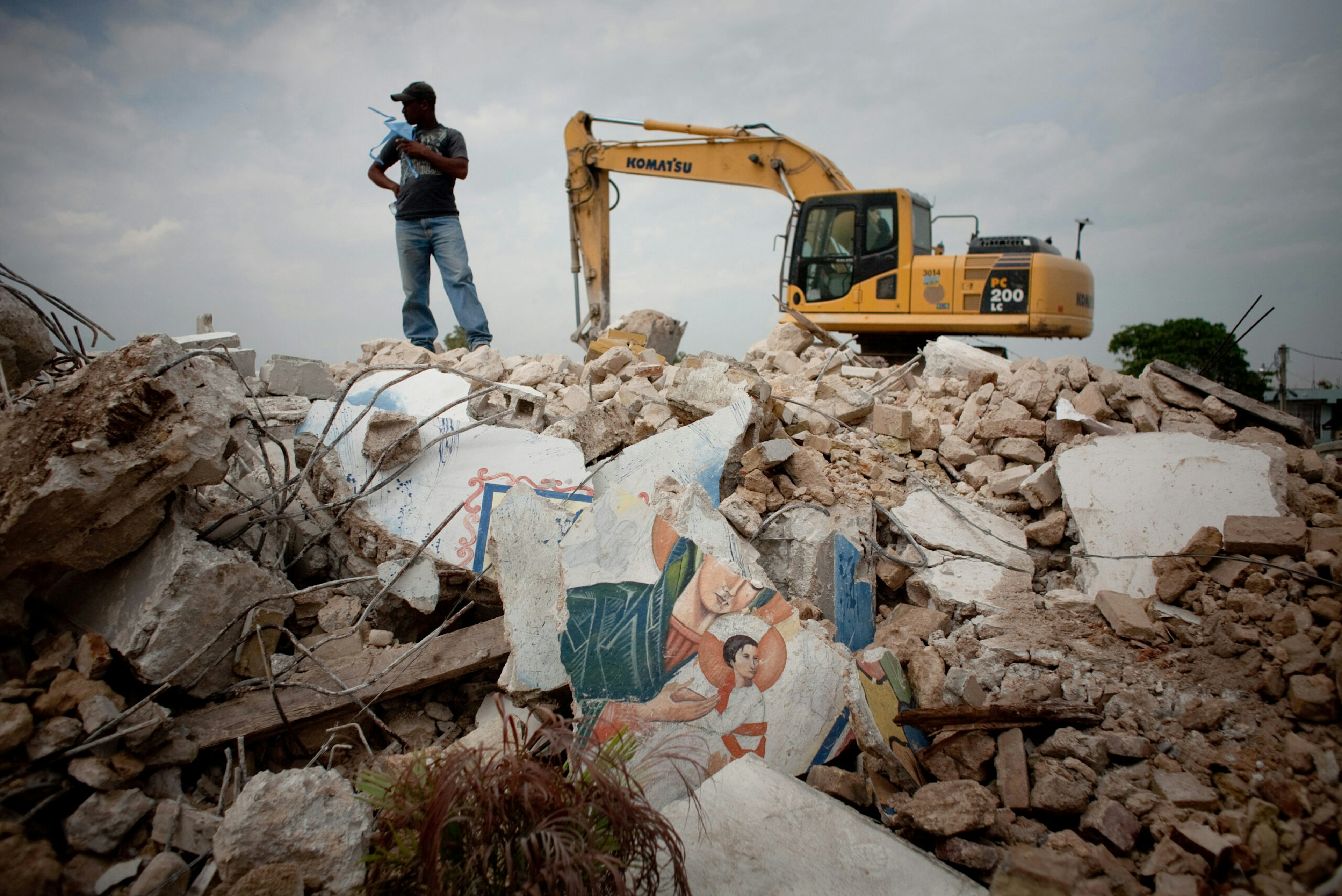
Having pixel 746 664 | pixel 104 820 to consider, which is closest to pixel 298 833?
pixel 104 820

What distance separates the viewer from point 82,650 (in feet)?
6.40

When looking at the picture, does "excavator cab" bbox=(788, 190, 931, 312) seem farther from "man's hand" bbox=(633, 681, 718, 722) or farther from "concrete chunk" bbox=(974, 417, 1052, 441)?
"man's hand" bbox=(633, 681, 718, 722)

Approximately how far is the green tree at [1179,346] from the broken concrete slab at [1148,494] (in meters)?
13.3

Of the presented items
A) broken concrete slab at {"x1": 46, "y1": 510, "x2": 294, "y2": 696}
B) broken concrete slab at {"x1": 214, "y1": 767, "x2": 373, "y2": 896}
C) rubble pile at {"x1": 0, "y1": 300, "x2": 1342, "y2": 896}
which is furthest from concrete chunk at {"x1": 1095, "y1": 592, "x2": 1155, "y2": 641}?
broken concrete slab at {"x1": 46, "y1": 510, "x2": 294, "y2": 696}

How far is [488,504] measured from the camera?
308 cm

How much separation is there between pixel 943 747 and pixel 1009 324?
5.74 metres

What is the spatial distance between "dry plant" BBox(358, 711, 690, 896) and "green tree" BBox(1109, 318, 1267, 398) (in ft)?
54.2

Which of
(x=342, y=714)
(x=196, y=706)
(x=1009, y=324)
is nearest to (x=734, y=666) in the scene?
(x=342, y=714)

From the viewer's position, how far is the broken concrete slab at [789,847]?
1.50m

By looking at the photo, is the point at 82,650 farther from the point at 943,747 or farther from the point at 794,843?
the point at 943,747

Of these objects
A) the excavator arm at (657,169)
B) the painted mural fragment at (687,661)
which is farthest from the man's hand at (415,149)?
the painted mural fragment at (687,661)

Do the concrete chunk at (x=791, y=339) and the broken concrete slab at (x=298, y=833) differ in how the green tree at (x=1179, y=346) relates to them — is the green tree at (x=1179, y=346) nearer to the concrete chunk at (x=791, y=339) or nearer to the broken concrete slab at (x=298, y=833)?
the concrete chunk at (x=791, y=339)

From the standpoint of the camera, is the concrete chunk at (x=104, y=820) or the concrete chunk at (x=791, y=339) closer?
the concrete chunk at (x=104, y=820)

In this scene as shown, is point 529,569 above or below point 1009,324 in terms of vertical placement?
below
